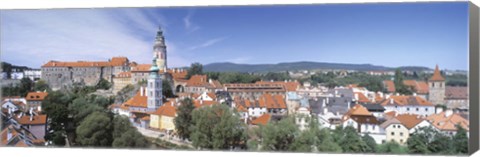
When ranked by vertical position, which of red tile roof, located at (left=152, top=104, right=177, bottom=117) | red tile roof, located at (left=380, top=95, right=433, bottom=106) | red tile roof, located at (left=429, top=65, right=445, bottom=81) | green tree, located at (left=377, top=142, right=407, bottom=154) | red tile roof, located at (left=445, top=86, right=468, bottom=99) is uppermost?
red tile roof, located at (left=429, top=65, right=445, bottom=81)

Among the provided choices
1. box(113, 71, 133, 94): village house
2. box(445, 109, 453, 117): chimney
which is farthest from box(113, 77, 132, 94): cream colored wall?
box(445, 109, 453, 117): chimney

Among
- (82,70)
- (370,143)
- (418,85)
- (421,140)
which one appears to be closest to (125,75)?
(82,70)

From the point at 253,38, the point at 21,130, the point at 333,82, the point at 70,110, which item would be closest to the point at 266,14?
the point at 253,38

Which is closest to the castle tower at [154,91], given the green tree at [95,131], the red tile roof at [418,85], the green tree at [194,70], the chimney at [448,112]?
the green tree at [194,70]

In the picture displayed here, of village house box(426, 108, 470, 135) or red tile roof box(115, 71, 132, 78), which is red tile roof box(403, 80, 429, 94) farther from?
red tile roof box(115, 71, 132, 78)

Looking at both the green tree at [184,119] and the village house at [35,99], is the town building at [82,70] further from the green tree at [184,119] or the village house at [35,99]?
the green tree at [184,119]

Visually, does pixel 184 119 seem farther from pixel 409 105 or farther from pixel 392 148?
pixel 409 105
